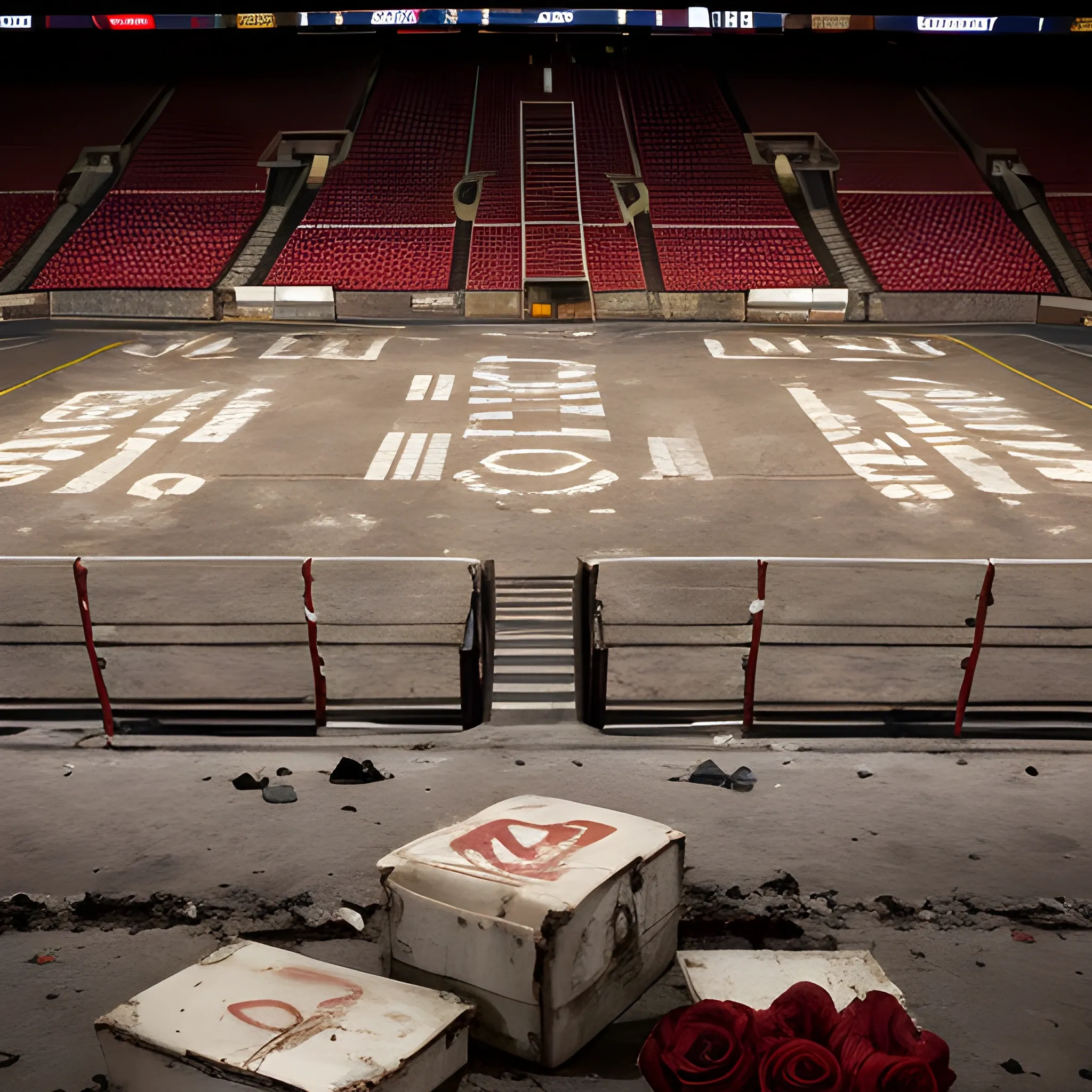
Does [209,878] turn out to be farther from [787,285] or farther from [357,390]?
[787,285]

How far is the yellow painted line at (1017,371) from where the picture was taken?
20.1 meters

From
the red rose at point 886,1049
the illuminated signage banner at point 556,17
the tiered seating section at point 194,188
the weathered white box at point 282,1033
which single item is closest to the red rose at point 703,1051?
the red rose at point 886,1049

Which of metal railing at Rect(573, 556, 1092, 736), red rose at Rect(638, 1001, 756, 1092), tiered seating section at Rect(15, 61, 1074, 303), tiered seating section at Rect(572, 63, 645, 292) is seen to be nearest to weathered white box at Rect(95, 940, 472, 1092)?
red rose at Rect(638, 1001, 756, 1092)

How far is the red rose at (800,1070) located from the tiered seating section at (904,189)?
2979cm

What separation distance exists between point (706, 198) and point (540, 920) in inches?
1286

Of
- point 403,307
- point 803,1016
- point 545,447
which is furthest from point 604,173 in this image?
point 803,1016

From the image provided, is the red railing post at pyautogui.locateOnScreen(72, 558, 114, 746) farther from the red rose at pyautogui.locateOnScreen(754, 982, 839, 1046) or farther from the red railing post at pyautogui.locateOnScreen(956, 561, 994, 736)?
the red railing post at pyautogui.locateOnScreen(956, 561, 994, 736)

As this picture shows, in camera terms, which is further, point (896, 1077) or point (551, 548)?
point (551, 548)

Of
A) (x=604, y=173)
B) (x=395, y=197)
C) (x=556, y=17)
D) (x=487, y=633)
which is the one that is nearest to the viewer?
(x=487, y=633)

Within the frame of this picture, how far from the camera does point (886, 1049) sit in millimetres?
3254

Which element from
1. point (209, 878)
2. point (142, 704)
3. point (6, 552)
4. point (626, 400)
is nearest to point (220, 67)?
point (626, 400)

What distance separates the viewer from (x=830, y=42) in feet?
131

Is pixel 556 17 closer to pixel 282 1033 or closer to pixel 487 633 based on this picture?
pixel 487 633

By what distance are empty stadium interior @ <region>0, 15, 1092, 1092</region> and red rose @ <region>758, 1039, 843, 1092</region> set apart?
0.65m
